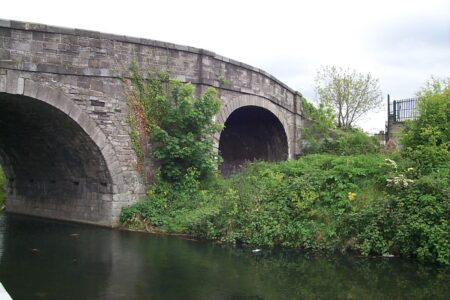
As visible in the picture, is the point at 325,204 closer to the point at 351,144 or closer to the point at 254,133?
the point at 351,144

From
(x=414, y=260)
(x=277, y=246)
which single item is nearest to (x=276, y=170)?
(x=277, y=246)

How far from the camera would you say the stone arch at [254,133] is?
16.9 metres

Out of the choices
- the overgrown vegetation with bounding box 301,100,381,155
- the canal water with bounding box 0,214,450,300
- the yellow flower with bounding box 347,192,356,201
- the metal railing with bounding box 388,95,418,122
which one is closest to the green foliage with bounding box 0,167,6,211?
the canal water with bounding box 0,214,450,300

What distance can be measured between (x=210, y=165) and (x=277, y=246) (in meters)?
3.81

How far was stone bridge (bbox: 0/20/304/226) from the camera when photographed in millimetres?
11141

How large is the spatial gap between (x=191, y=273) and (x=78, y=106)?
5.76m

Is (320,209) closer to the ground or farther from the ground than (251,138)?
closer to the ground

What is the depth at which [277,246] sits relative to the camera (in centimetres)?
1014

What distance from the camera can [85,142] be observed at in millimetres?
12320

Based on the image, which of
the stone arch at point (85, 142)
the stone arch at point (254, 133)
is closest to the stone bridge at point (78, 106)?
the stone arch at point (85, 142)

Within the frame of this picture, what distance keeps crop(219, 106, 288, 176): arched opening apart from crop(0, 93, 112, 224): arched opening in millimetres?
6158

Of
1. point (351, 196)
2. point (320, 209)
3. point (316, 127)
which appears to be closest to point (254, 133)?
point (316, 127)

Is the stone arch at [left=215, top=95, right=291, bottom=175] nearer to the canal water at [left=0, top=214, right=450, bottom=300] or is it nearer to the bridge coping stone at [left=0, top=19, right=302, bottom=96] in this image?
the bridge coping stone at [left=0, top=19, right=302, bottom=96]

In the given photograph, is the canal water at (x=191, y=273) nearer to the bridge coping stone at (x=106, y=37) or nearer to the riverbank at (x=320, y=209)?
the riverbank at (x=320, y=209)
